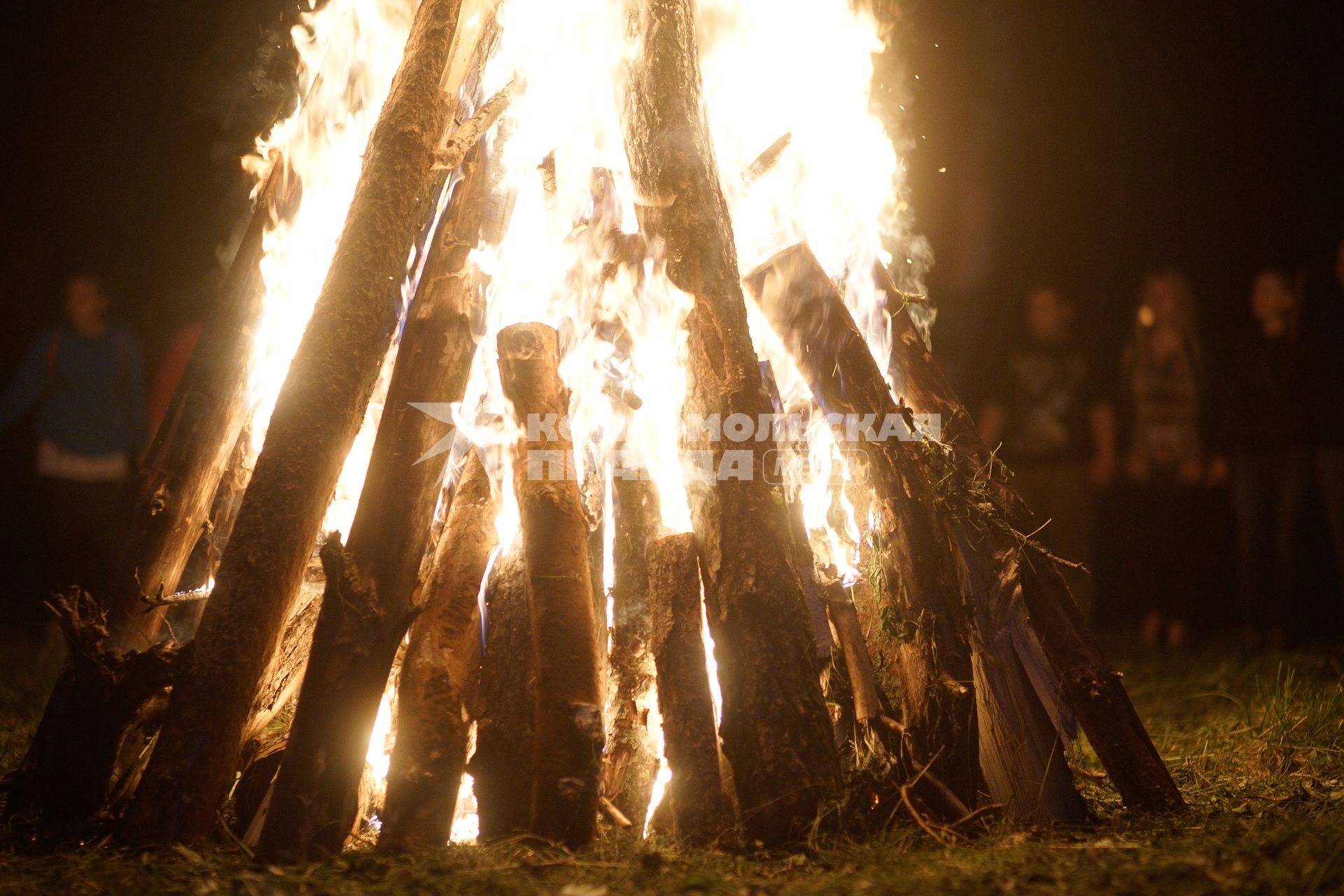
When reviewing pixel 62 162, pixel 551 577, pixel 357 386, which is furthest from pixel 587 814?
pixel 62 162

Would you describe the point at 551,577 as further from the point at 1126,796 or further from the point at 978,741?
the point at 1126,796

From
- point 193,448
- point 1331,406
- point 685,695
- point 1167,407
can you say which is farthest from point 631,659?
point 1331,406

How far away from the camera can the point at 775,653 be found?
257cm

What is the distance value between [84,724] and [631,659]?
5.24 feet

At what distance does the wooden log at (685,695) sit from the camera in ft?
8.11

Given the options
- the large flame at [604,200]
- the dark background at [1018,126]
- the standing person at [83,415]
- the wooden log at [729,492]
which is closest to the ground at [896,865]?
the wooden log at [729,492]

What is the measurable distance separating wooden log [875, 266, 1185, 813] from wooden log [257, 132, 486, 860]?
1.76 metres

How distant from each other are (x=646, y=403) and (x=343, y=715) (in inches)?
54.7

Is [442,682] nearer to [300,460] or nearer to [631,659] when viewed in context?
[631,659]

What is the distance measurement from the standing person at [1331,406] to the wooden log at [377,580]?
17.7 ft

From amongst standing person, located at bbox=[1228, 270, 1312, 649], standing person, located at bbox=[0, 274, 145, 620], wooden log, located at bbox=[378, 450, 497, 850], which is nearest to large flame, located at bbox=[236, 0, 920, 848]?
wooden log, located at bbox=[378, 450, 497, 850]

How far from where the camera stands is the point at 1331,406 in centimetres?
570

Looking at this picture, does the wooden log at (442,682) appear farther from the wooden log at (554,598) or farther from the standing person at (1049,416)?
the standing person at (1049,416)

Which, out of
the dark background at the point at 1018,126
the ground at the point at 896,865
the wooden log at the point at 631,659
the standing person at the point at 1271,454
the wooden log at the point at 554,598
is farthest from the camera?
the dark background at the point at 1018,126
